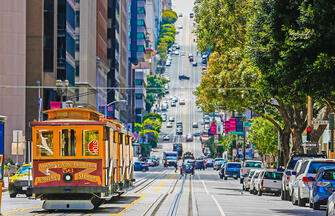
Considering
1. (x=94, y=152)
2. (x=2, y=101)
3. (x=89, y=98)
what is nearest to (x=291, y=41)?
(x=94, y=152)

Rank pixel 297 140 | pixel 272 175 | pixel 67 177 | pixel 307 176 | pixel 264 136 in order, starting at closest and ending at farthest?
pixel 67 177
pixel 307 176
pixel 272 175
pixel 297 140
pixel 264 136

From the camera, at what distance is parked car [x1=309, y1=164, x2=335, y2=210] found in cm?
2628

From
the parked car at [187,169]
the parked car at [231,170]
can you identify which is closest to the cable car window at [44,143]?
the parked car at [231,170]

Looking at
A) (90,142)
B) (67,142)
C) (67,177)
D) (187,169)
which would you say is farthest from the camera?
(187,169)

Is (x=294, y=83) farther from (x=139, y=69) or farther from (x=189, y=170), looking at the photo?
(x=139, y=69)

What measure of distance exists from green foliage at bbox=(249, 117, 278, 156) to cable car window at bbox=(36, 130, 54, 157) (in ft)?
187

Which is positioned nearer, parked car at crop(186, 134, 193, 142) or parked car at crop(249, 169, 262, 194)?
parked car at crop(249, 169, 262, 194)

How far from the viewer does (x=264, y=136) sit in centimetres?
8069

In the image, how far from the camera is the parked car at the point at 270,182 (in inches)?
1644

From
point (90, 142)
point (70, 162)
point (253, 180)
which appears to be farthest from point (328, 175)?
point (253, 180)

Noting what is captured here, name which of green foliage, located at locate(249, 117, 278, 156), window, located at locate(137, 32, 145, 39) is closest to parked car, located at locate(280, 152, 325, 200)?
green foliage, located at locate(249, 117, 278, 156)

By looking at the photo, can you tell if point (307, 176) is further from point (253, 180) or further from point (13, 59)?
point (13, 59)

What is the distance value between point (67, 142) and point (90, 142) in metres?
0.73

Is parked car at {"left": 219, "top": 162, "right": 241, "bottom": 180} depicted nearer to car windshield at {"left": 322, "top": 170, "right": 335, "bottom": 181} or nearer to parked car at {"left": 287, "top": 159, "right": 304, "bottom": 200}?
parked car at {"left": 287, "top": 159, "right": 304, "bottom": 200}
